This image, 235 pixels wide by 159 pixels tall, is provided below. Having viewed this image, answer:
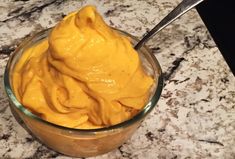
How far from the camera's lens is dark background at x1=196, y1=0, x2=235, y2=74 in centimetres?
143

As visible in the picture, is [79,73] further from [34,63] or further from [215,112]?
[215,112]

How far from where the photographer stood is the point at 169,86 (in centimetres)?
94

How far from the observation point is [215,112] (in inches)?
35.6

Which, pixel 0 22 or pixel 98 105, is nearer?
pixel 98 105

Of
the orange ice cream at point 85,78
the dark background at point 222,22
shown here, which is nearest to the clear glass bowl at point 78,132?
the orange ice cream at point 85,78

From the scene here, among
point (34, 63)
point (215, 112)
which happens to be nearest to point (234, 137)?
point (215, 112)

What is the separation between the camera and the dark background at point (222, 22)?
56.2 inches

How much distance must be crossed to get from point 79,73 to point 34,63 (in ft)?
0.31

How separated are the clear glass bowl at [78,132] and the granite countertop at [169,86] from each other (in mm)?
36

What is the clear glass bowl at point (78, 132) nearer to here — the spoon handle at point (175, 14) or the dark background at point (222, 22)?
the spoon handle at point (175, 14)

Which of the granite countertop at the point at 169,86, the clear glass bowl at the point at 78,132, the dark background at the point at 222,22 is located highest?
the clear glass bowl at the point at 78,132

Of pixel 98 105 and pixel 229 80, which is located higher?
pixel 98 105

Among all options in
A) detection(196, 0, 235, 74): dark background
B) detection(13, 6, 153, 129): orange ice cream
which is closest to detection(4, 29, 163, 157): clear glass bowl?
detection(13, 6, 153, 129): orange ice cream

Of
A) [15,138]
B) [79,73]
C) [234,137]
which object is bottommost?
[234,137]
